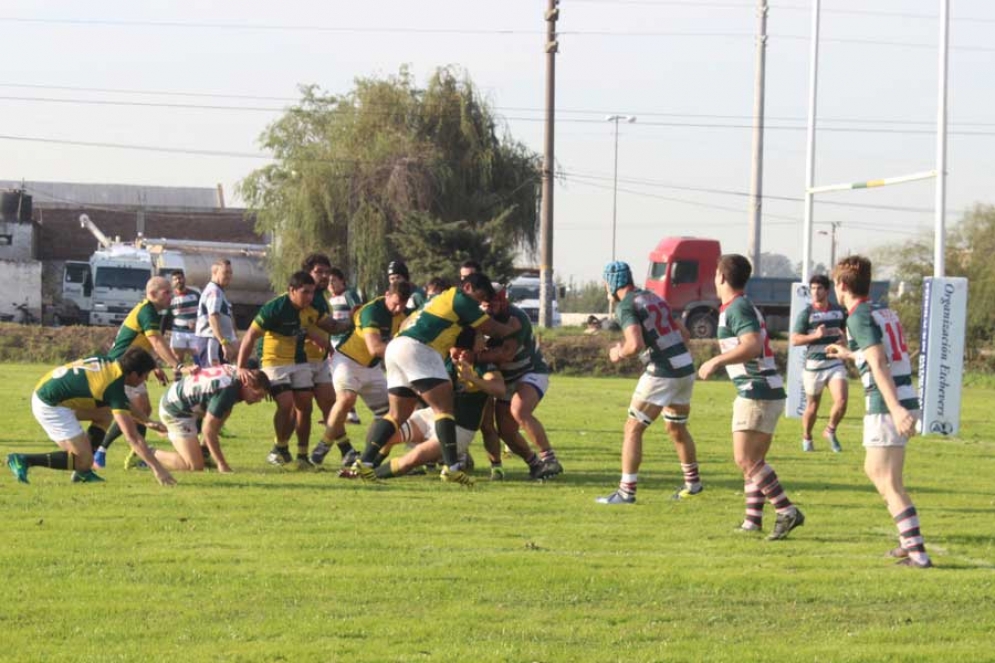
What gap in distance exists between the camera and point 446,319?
12523 mm

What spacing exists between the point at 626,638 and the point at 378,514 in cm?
417

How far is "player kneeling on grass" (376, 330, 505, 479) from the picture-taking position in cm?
1284

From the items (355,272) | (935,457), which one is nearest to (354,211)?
(355,272)

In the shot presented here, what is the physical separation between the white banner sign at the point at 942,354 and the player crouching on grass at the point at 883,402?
11038 millimetres

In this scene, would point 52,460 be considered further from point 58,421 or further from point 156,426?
point 156,426

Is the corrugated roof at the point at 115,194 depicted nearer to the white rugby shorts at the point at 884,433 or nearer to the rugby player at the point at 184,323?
the rugby player at the point at 184,323

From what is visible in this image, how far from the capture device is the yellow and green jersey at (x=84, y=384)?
475 inches

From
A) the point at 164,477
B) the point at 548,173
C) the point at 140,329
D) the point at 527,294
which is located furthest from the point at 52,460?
the point at 527,294

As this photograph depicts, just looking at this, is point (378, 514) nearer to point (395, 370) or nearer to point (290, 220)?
point (395, 370)

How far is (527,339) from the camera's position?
13.7 m

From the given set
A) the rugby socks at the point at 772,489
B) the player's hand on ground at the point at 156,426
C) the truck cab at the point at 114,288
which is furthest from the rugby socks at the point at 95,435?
the truck cab at the point at 114,288

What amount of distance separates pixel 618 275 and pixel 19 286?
4296cm

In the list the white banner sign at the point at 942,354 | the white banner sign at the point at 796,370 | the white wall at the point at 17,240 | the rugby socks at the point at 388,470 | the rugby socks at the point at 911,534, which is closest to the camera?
the rugby socks at the point at 911,534

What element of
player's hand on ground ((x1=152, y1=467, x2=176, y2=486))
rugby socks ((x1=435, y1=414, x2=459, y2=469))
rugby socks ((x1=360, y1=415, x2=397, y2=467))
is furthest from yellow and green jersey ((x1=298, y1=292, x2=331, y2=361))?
player's hand on ground ((x1=152, y1=467, x2=176, y2=486))
